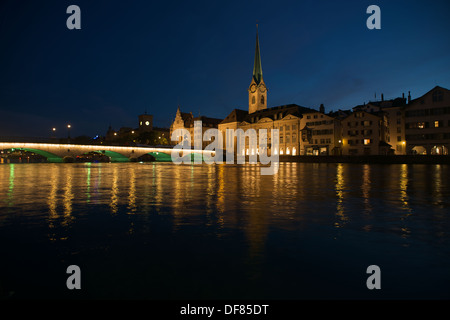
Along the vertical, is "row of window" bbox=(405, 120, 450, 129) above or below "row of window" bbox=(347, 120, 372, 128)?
below

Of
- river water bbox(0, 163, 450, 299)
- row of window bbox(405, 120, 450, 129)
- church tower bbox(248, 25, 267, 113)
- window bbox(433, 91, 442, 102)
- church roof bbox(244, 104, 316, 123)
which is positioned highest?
church tower bbox(248, 25, 267, 113)

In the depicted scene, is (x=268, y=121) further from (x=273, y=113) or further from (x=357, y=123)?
(x=357, y=123)

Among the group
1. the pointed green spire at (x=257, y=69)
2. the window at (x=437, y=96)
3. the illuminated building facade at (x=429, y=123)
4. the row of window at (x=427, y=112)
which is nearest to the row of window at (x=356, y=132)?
the illuminated building facade at (x=429, y=123)

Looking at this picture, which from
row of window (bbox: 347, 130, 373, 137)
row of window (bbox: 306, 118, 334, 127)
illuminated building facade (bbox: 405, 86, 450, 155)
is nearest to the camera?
illuminated building facade (bbox: 405, 86, 450, 155)

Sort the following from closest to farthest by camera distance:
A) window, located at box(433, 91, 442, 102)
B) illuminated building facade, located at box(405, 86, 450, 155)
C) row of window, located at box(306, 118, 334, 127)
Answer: illuminated building facade, located at box(405, 86, 450, 155) → window, located at box(433, 91, 442, 102) → row of window, located at box(306, 118, 334, 127)

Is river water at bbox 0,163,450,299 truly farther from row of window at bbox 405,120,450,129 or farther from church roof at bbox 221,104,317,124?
church roof at bbox 221,104,317,124

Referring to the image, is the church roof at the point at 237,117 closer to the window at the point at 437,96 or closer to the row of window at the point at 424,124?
the row of window at the point at 424,124

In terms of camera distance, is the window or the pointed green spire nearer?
the window

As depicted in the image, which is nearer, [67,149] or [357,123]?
[357,123]

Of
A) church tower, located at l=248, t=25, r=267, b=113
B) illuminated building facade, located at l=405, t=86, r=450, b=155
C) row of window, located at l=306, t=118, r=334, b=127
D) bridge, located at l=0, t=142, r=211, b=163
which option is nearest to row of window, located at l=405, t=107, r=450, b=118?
illuminated building facade, located at l=405, t=86, r=450, b=155

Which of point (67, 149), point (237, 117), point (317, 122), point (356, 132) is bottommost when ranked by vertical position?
point (67, 149)

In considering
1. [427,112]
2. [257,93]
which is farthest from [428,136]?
[257,93]

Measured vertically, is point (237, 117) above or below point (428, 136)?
above
